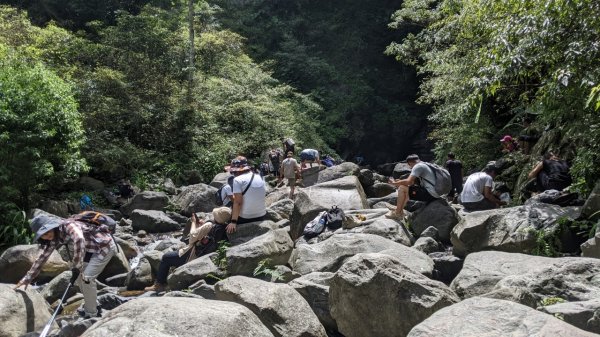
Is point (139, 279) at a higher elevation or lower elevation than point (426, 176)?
lower

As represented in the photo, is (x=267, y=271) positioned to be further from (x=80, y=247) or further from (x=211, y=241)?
(x=80, y=247)

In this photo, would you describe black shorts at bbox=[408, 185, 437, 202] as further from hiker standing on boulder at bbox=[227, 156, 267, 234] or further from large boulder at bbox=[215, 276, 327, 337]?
large boulder at bbox=[215, 276, 327, 337]

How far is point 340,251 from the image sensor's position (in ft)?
27.4

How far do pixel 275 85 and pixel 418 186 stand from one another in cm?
2283

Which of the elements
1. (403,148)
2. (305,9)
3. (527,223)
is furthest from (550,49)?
(305,9)

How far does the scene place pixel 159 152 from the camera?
24.6 m

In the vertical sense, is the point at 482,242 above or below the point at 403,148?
above

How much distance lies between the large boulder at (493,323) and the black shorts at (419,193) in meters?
5.93

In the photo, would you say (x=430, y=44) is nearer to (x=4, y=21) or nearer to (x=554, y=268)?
(x=554, y=268)

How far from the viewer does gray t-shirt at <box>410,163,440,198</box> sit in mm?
10125

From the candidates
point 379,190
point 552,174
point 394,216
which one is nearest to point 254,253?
point 394,216

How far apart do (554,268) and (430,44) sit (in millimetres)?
→ 15249

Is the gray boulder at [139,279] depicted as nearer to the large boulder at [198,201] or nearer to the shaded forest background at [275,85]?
the shaded forest background at [275,85]

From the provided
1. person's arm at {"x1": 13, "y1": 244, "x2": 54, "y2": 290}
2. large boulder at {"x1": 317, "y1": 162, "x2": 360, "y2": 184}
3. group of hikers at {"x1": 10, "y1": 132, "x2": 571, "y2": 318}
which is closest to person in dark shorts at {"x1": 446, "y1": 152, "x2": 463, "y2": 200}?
group of hikers at {"x1": 10, "y1": 132, "x2": 571, "y2": 318}
